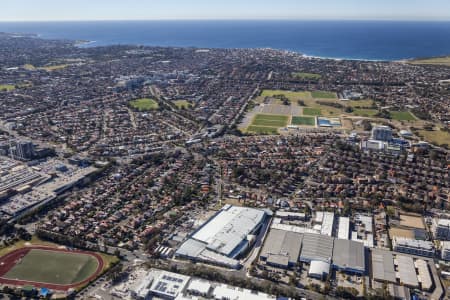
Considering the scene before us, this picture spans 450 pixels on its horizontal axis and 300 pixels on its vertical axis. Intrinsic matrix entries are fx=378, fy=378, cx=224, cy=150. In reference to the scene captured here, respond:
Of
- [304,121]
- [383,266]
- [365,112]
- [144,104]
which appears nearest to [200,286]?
[383,266]

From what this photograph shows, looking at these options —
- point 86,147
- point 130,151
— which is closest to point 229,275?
point 130,151

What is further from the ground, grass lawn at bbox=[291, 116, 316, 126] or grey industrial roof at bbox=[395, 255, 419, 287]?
grass lawn at bbox=[291, 116, 316, 126]

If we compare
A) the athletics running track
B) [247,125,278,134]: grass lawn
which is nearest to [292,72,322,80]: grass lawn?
[247,125,278,134]: grass lawn

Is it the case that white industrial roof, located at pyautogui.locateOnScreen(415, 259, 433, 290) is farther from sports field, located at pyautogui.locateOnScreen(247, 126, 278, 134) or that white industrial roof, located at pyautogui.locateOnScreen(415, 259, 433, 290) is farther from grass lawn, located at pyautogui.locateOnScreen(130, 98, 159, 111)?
grass lawn, located at pyautogui.locateOnScreen(130, 98, 159, 111)

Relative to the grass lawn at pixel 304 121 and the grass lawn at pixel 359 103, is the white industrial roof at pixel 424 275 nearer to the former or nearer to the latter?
the grass lawn at pixel 304 121

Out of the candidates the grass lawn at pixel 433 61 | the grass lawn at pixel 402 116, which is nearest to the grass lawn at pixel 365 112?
the grass lawn at pixel 402 116

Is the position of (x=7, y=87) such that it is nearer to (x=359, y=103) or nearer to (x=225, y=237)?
(x=359, y=103)
